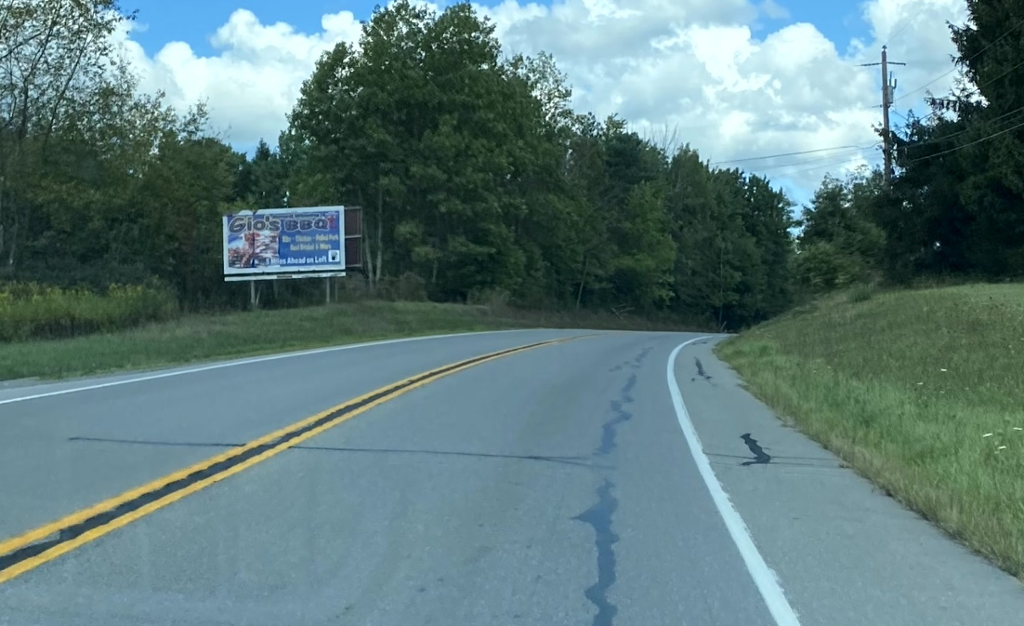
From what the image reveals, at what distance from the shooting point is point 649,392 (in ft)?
60.7

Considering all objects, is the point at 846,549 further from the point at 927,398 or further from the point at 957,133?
the point at 957,133

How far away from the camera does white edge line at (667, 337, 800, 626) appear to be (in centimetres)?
618

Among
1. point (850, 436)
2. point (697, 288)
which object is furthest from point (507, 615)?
point (697, 288)

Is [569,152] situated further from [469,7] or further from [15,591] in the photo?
[15,591]

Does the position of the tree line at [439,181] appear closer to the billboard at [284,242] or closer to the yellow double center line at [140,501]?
the billboard at [284,242]

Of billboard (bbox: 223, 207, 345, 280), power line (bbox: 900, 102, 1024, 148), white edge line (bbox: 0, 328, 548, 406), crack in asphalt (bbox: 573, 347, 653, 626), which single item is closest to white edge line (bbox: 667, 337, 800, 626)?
crack in asphalt (bbox: 573, 347, 653, 626)

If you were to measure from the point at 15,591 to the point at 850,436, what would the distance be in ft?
30.8

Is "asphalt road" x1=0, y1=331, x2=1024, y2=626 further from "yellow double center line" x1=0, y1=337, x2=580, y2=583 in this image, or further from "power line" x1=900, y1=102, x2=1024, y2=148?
"power line" x1=900, y1=102, x2=1024, y2=148

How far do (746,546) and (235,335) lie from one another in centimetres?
2338

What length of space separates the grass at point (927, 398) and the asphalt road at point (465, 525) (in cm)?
32

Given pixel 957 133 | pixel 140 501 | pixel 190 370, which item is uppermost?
pixel 957 133

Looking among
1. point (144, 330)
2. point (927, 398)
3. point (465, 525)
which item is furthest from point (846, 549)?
point (144, 330)

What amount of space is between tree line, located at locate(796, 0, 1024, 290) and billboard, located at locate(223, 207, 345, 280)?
23355 millimetres

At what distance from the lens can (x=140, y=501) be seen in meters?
8.49
